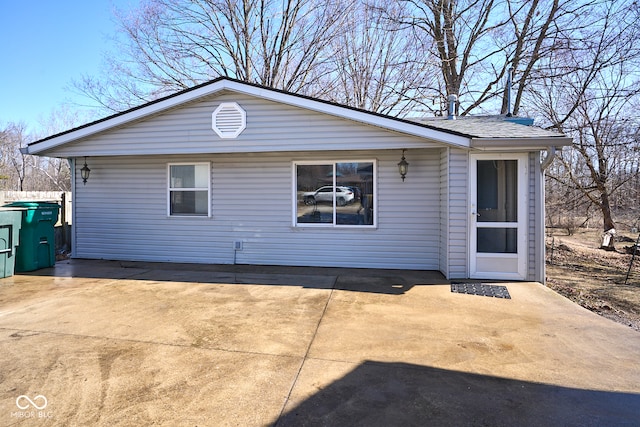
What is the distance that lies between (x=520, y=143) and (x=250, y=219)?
493 centimetres


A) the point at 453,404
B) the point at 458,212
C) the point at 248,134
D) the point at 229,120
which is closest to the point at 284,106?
the point at 248,134

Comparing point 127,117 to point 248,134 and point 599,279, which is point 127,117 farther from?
point 599,279

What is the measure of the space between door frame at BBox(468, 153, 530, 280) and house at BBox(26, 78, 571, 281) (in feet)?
0.05

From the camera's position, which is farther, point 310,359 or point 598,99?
point 598,99

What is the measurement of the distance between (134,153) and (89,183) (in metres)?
2.04

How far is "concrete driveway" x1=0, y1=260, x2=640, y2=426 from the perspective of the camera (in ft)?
7.83

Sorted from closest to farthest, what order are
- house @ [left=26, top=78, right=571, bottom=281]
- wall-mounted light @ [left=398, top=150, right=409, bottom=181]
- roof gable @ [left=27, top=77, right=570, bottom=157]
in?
roof gable @ [left=27, top=77, right=570, bottom=157], house @ [left=26, top=78, right=571, bottom=281], wall-mounted light @ [left=398, top=150, right=409, bottom=181]

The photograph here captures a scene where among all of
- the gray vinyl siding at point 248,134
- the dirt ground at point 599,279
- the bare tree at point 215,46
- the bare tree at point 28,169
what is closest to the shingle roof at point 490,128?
the gray vinyl siding at point 248,134

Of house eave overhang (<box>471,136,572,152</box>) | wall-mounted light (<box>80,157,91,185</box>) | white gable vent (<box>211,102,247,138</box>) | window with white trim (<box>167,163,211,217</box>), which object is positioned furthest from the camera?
wall-mounted light (<box>80,157,91,185</box>)

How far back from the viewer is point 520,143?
17.9ft

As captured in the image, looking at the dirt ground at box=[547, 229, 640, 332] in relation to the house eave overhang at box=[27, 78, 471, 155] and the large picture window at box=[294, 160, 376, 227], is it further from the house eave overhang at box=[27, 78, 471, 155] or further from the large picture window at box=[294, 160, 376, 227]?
the large picture window at box=[294, 160, 376, 227]

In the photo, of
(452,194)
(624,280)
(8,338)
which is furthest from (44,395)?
(624,280)

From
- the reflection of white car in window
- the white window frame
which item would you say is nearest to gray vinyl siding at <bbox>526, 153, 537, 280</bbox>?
the white window frame

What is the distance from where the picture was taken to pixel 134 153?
6.93 meters
